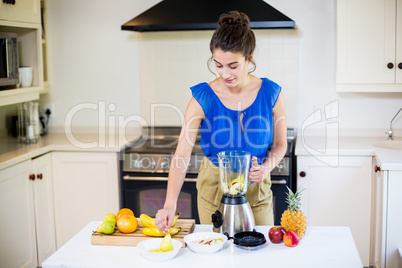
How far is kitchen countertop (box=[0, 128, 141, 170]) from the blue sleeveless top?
Result: 4.69ft

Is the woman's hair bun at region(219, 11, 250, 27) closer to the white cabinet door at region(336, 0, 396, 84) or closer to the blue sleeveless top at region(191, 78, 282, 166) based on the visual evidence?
the blue sleeveless top at region(191, 78, 282, 166)

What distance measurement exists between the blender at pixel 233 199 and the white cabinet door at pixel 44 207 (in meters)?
1.87

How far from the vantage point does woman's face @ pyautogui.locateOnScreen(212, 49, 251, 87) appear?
6.70 ft

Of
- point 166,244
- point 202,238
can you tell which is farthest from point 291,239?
point 166,244

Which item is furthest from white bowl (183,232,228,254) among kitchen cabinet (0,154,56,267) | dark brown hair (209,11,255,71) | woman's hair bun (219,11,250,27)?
kitchen cabinet (0,154,56,267)

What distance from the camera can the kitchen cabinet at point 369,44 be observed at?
3.37 meters

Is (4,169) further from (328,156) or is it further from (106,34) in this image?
(328,156)

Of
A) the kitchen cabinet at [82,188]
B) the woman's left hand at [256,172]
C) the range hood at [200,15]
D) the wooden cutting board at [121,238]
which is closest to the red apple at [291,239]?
the woman's left hand at [256,172]

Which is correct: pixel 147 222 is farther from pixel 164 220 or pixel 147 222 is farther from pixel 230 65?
pixel 230 65

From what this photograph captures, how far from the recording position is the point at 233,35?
2.04 m

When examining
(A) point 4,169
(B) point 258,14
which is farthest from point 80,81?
(B) point 258,14

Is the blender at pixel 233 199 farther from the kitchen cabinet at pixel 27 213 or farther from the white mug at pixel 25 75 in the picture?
the white mug at pixel 25 75

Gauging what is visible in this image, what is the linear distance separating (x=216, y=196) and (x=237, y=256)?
57 cm

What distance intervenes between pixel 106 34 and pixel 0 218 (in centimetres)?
168
